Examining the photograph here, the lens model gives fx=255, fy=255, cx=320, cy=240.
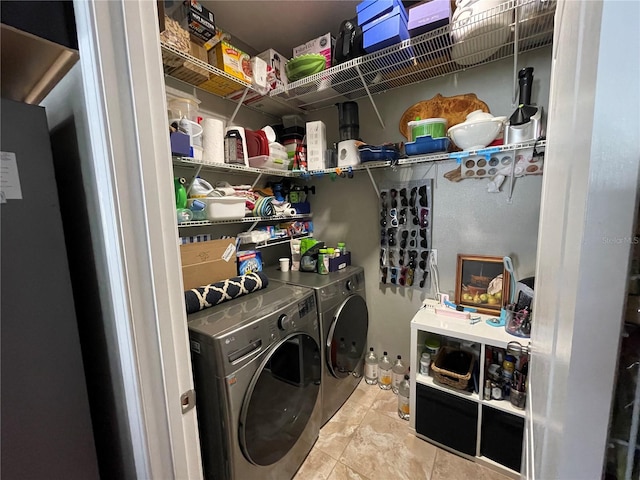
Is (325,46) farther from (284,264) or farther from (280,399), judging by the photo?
(280,399)

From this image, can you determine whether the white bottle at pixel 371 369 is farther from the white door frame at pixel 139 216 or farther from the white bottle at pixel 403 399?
the white door frame at pixel 139 216

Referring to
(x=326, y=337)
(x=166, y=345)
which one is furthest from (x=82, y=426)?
(x=326, y=337)

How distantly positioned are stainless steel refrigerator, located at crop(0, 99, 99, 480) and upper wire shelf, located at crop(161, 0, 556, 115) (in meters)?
0.97

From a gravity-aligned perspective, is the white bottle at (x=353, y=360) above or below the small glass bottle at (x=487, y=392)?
below

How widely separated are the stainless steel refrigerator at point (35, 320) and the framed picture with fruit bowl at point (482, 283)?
6.24ft

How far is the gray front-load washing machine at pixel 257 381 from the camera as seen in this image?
1.01 meters

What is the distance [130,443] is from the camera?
659 millimetres

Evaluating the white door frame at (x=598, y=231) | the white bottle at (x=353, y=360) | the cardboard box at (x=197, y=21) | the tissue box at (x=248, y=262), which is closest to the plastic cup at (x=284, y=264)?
the tissue box at (x=248, y=262)

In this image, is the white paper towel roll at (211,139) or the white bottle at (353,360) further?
the white bottle at (353,360)

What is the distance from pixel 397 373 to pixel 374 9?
2370mm

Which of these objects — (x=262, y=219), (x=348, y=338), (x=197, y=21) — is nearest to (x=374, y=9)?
(x=197, y=21)

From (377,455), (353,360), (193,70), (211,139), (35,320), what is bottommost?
(377,455)

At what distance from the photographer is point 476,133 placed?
137 cm

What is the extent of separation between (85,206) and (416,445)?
6.59 feet
